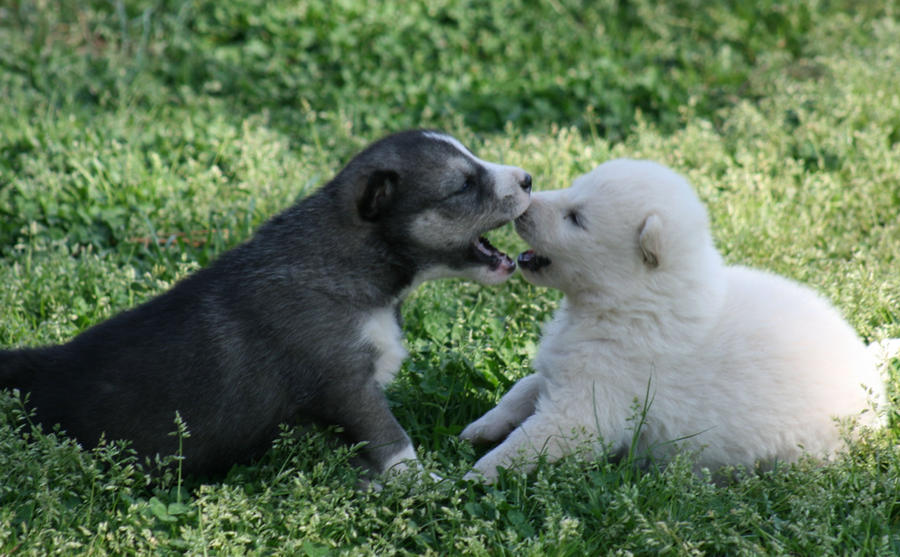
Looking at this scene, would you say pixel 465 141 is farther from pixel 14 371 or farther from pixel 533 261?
pixel 14 371

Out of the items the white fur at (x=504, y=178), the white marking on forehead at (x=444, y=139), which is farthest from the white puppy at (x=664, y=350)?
the white marking on forehead at (x=444, y=139)

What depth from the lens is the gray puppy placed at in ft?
12.5

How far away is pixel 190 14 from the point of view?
954 centimetres

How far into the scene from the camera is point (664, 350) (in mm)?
4074

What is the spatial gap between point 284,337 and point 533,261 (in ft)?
4.02

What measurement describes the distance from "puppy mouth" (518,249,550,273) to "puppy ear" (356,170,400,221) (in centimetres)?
77

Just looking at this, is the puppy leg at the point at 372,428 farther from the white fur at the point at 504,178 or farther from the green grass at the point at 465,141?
the white fur at the point at 504,178

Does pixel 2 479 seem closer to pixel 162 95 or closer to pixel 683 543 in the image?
pixel 683 543

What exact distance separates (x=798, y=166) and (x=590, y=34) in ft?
11.7

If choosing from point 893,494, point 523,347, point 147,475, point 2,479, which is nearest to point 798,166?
point 523,347

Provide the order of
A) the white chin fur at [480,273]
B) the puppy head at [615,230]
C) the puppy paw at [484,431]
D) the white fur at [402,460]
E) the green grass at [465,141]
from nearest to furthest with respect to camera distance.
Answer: the green grass at [465,141]
the white fur at [402,460]
the puppy head at [615,230]
the white chin fur at [480,273]
the puppy paw at [484,431]

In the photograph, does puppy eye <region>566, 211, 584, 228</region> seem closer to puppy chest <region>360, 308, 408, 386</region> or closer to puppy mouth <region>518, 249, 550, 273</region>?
puppy mouth <region>518, 249, 550, 273</region>

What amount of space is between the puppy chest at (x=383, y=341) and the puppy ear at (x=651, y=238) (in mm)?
1097

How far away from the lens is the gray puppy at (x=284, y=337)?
3.82m
